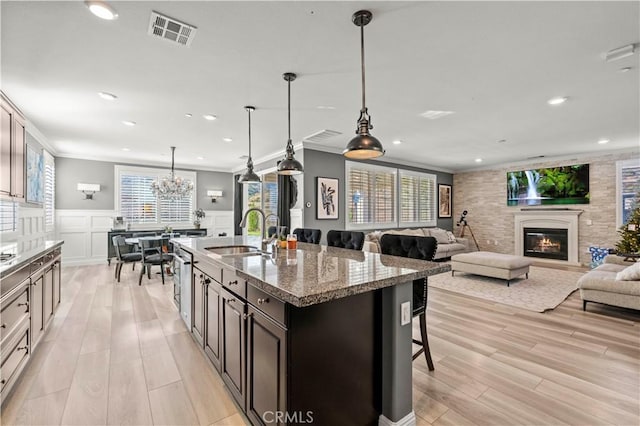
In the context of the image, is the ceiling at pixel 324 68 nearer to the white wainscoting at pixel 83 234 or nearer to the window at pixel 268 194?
the window at pixel 268 194

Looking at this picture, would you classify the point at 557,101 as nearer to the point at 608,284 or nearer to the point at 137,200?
the point at 608,284

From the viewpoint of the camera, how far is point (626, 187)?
6395mm

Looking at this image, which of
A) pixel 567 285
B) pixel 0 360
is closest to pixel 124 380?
pixel 0 360

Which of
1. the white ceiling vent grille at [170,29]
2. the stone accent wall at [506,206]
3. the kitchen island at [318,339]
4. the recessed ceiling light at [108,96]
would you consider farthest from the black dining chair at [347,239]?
the stone accent wall at [506,206]

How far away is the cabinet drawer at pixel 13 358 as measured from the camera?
1925mm

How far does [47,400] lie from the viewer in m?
2.05

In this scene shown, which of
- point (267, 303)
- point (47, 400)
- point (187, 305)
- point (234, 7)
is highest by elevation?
point (234, 7)

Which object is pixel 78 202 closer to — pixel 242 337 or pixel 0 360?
pixel 0 360

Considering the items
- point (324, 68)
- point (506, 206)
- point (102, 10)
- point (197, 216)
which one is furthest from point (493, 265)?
point (197, 216)

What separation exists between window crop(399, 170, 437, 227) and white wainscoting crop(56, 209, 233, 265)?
749 centimetres

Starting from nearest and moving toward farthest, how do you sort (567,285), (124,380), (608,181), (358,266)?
(358,266) < (124,380) < (567,285) < (608,181)

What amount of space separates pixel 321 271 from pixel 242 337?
624 mm

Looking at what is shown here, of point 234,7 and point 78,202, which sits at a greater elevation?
point 234,7

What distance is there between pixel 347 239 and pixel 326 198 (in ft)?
9.61
